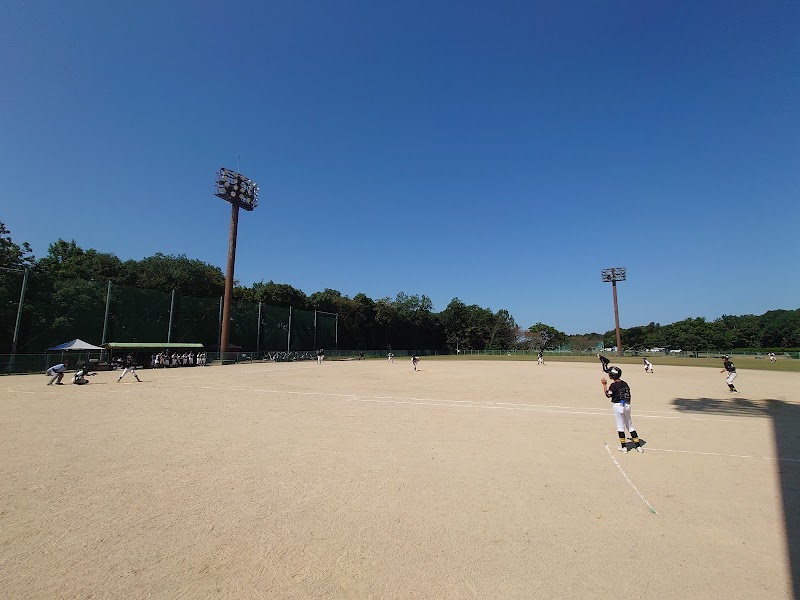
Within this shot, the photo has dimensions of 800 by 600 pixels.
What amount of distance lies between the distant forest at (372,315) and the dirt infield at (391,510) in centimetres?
3934

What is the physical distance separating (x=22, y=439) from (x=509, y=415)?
12.7 meters

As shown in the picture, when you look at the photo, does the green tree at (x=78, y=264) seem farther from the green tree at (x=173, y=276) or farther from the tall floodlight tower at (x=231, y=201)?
the tall floodlight tower at (x=231, y=201)

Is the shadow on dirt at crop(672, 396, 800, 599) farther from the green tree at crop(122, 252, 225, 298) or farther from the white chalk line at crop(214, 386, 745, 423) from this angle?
the green tree at crop(122, 252, 225, 298)

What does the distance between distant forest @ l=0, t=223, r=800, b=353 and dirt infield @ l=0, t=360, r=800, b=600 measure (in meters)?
39.3

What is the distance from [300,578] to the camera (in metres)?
3.77

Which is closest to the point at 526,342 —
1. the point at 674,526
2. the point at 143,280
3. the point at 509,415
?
the point at 143,280

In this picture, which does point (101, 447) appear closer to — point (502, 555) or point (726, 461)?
point (502, 555)

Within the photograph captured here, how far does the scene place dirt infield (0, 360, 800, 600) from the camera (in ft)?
12.4

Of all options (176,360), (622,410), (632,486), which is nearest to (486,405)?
(622,410)

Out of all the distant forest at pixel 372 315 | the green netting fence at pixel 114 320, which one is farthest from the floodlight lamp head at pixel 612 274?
the green netting fence at pixel 114 320

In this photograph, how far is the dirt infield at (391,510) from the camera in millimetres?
3779

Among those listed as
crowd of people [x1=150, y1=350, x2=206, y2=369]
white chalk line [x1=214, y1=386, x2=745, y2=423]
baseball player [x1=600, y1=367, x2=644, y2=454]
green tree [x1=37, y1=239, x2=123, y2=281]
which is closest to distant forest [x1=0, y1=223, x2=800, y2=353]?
Answer: green tree [x1=37, y1=239, x2=123, y2=281]

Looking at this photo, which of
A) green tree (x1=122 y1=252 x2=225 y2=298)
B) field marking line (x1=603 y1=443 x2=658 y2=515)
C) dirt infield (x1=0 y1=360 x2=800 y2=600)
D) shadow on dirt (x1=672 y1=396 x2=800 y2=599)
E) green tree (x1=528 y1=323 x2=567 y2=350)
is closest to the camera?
dirt infield (x1=0 y1=360 x2=800 y2=600)

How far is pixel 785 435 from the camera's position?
1011cm
